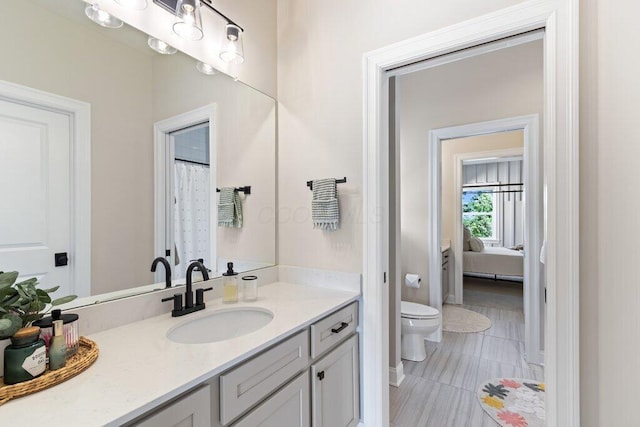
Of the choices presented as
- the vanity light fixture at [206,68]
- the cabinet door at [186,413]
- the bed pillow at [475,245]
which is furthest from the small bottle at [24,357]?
the bed pillow at [475,245]

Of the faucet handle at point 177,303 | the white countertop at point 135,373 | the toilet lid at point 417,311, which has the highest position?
the faucet handle at point 177,303

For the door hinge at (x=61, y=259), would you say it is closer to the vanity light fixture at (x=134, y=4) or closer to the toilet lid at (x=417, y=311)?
the vanity light fixture at (x=134, y=4)

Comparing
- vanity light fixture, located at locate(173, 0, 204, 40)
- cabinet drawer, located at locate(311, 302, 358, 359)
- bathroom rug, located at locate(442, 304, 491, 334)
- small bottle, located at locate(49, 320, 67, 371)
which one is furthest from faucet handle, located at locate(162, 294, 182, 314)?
bathroom rug, located at locate(442, 304, 491, 334)

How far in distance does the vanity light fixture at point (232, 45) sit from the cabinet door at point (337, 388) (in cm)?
162

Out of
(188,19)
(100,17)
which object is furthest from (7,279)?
(188,19)

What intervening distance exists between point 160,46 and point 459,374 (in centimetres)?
289

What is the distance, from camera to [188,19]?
1.36m

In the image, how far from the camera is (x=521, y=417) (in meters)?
1.84

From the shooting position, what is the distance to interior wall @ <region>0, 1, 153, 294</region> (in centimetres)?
99

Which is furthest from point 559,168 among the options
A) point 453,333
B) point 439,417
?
point 453,333

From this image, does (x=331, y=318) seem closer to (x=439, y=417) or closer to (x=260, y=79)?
(x=439, y=417)

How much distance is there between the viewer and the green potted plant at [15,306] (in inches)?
29.3

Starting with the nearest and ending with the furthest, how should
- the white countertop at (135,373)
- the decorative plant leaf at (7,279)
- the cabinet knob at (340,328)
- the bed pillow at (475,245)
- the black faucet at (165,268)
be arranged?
the white countertop at (135,373) < the decorative plant leaf at (7,279) < the black faucet at (165,268) < the cabinet knob at (340,328) < the bed pillow at (475,245)

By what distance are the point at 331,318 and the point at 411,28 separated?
4.85ft
